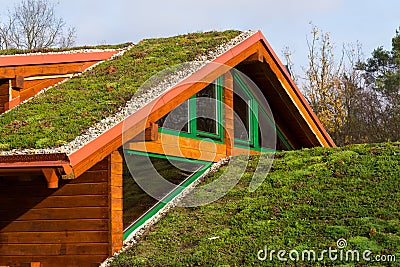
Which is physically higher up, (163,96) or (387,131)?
(387,131)

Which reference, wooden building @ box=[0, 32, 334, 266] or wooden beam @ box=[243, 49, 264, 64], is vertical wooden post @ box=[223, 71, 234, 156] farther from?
wooden beam @ box=[243, 49, 264, 64]

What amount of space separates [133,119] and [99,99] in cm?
120

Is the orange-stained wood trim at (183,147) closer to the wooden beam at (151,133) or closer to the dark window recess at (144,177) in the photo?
the dark window recess at (144,177)

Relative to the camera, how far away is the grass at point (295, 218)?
732 cm

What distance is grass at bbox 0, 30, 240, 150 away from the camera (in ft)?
25.4

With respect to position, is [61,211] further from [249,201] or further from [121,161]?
[249,201]

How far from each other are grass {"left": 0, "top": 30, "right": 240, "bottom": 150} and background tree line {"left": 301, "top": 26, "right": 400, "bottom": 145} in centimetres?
1514

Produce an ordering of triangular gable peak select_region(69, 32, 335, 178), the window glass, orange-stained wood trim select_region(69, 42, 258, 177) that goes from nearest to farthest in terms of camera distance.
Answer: orange-stained wood trim select_region(69, 42, 258, 177) < triangular gable peak select_region(69, 32, 335, 178) < the window glass

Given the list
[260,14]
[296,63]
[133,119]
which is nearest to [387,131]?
[296,63]

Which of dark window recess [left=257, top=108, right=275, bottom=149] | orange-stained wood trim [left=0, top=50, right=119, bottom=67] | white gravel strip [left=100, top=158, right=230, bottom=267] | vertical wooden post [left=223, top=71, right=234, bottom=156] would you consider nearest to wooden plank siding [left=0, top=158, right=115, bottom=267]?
white gravel strip [left=100, top=158, right=230, bottom=267]

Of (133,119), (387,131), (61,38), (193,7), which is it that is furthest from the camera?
(61,38)

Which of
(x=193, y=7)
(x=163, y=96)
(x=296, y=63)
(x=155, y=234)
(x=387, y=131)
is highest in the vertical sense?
(x=193, y=7)

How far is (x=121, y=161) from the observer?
330 inches

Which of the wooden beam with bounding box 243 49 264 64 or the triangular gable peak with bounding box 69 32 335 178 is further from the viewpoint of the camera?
the wooden beam with bounding box 243 49 264 64
